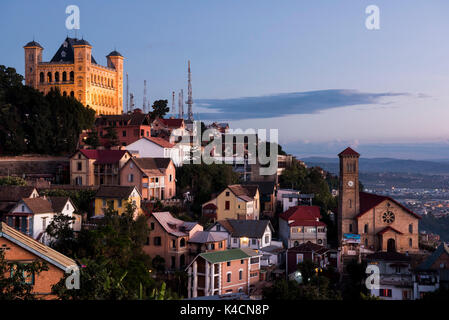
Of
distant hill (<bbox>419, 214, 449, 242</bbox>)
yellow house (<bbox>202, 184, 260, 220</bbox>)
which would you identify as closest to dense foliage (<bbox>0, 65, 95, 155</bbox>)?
yellow house (<bbox>202, 184, 260, 220</bbox>)

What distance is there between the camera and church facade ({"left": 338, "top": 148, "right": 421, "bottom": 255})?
47688 millimetres

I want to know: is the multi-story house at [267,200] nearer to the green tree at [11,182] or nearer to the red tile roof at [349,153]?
the red tile roof at [349,153]

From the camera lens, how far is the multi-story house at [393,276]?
119ft

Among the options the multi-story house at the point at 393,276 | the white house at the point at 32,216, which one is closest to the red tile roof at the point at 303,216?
the multi-story house at the point at 393,276

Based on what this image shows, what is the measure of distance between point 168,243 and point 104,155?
1479 cm

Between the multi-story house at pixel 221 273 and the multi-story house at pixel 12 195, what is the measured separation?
14.9m

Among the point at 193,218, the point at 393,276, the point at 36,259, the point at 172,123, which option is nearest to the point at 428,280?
the point at 393,276

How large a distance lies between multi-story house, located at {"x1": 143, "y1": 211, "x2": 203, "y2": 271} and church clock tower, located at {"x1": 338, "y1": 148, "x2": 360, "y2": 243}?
14.9 meters

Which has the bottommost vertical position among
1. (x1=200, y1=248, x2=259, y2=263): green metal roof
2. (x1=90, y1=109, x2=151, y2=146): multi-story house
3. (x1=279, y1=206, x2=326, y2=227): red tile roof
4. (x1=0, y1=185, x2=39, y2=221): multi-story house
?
(x1=200, y1=248, x2=259, y2=263): green metal roof

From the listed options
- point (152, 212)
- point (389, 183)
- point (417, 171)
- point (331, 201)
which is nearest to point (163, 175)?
point (152, 212)

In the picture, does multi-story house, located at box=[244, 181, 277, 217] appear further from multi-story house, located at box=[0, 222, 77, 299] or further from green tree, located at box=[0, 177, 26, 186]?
multi-story house, located at box=[0, 222, 77, 299]

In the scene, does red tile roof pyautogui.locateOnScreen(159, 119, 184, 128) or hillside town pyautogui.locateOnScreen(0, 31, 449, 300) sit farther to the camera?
red tile roof pyautogui.locateOnScreen(159, 119, 184, 128)

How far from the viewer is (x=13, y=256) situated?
16.6 m
